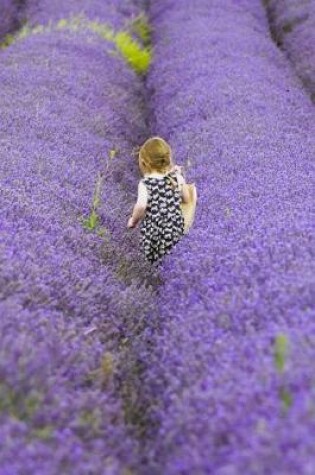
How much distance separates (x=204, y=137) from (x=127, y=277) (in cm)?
312

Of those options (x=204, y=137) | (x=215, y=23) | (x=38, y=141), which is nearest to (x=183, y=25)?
(x=215, y=23)

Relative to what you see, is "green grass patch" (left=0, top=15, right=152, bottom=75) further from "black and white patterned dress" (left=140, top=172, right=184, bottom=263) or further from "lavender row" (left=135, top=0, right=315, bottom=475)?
"black and white patterned dress" (left=140, top=172, right=184, bottom=263)

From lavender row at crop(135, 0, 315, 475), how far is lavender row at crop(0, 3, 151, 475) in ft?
0.78

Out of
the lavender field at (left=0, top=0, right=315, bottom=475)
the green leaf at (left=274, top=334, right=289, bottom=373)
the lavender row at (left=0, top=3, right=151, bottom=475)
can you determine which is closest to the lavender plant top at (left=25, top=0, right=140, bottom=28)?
the lavender field at (left=0, top=0, right=315, bottom=475)

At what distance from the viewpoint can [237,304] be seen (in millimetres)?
3398

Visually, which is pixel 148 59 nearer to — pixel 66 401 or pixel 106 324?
pixel 106 324

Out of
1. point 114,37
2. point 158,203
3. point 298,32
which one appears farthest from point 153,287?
point 298,32

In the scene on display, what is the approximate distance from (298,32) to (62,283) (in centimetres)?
996

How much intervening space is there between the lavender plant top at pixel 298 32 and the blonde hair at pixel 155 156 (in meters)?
5.16

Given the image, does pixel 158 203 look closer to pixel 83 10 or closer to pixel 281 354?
pixel 281 354

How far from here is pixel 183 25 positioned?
12797 mm

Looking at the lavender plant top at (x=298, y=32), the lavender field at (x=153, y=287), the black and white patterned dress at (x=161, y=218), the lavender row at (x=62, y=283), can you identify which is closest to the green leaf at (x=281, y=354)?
the lavender field at (x=153, y=287)

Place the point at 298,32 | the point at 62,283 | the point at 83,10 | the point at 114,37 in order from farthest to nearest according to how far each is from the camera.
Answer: the point at 83,10
the point at 298,32
the point at 114,37
the point at 62,283

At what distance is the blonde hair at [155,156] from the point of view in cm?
513
